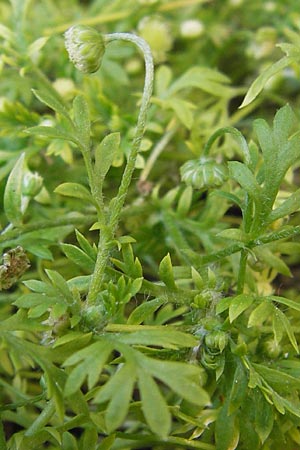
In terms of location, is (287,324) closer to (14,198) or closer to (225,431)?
(225,431)

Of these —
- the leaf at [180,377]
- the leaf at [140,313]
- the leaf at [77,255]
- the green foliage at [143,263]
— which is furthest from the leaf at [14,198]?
the leaf at [180,377]

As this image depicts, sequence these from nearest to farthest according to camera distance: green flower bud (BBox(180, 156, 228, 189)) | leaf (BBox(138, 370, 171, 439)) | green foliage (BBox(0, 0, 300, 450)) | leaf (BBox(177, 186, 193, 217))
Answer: leaf (BBox(138, 370, 171, 439)) → green foliage (BBox(0, 0, 300, 450)) → green flower bud (BBox(180, 156, 228, 189)) → leaf (BBox(177, 186, 193, 217))

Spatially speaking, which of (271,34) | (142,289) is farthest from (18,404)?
(271,34)

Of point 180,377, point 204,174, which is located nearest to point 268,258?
point 204,174

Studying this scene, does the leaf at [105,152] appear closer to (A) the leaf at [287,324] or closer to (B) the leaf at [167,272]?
(B) the leaf at [167,272]

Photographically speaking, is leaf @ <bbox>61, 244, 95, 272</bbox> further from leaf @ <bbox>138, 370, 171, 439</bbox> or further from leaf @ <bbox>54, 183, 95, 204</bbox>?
leaf @ <bbox>138, 370, 171, 439</bbox>

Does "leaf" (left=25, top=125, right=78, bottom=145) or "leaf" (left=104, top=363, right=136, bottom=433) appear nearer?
"leaf" (left=104, top=363, right=136, bottom=433)

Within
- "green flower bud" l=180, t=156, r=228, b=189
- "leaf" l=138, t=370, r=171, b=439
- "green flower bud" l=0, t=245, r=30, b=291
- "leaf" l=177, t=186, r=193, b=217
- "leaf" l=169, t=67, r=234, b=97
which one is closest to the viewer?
"leaf" l=138, t=370, r=171, b=439

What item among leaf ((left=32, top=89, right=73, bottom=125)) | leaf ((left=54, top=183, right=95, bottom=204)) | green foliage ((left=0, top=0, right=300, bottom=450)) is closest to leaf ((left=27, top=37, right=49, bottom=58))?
green foliage ((left=0, top=0, right=300, bottom=450))
